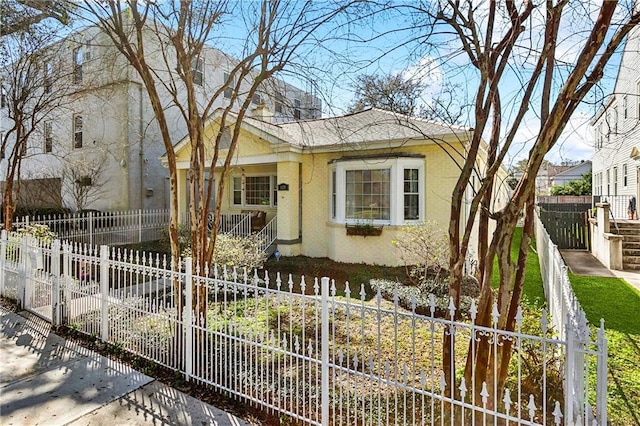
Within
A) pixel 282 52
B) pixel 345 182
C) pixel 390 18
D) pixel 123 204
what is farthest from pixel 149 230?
pixel 390 18

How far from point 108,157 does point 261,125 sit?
836 cm

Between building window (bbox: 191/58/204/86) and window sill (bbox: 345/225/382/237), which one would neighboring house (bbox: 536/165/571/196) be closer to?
window sill (bbox: 345/225/382/237)

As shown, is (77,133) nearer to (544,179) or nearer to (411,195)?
(411,195)

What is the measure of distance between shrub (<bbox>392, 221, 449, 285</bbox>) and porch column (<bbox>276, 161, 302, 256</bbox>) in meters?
4.10

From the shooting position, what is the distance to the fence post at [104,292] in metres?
5.50

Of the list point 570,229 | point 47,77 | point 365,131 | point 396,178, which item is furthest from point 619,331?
point 47,77

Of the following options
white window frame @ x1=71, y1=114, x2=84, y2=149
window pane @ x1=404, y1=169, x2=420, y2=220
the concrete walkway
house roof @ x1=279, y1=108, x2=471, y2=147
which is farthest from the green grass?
white window frame @ x1=71, y1=114, x2=84, y2=149

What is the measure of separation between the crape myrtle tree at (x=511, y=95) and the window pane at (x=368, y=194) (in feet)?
24.5

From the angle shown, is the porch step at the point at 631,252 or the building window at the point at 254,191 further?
the building window at the point at 254,191

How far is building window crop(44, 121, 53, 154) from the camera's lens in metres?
14.3

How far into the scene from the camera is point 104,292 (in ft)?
18.1

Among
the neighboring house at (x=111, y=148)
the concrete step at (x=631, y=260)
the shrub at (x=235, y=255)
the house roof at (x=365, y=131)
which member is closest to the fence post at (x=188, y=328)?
the shrub at (x=235, y=255)

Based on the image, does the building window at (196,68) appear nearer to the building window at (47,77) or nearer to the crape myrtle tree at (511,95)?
the crape myrtle tree at (511,95)

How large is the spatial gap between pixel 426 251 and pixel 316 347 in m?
5.71
